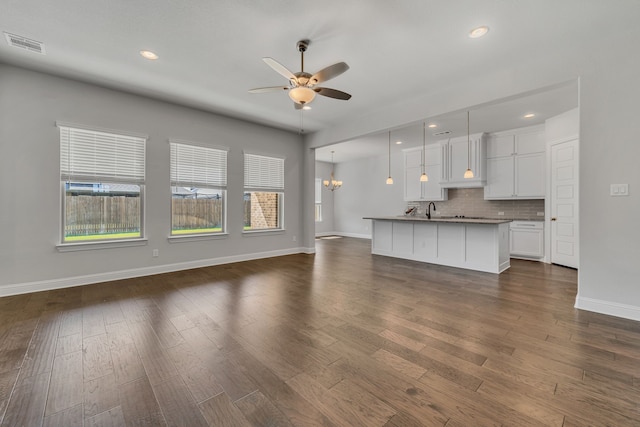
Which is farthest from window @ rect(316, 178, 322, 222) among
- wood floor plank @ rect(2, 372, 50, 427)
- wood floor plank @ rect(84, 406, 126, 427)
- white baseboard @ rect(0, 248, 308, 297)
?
wood floor plank @ rect(84, 406, 126, 427)

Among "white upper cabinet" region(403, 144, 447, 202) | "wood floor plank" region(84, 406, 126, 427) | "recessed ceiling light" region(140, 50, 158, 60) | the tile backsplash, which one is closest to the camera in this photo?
"wood floor plank" region(84, 406, 126, 427)

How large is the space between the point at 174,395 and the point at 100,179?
3949 millimetres

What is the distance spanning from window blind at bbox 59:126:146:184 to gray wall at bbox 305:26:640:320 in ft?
19.4

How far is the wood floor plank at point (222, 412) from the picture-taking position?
1459 millimetres

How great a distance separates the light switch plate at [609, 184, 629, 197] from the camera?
2850 mm

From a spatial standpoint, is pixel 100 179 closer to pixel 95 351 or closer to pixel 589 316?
pixel 95 351

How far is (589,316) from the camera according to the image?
2889 mm

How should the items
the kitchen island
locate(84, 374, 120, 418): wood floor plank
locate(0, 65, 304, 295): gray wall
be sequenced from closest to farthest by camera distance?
1. locate(84, 374, 120, 418): wood floor plank
2. locate(0, 65, 304, 295): gray wall
3. the kitchen island

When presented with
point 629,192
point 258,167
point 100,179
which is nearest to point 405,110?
point 629,192

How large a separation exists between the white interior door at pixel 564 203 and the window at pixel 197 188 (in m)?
6.96

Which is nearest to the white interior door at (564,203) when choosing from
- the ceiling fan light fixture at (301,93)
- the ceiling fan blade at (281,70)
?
the ceiling fan light fixture at (301,93)

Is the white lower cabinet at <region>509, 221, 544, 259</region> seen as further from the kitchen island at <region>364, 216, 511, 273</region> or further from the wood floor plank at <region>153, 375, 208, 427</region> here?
the wood floor plank at <region>153, 375, 208, 427</region>

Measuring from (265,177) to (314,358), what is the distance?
4796 millimetres

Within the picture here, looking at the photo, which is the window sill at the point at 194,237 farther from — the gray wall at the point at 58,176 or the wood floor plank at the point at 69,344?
the wood floor plank at the point at 69,344
